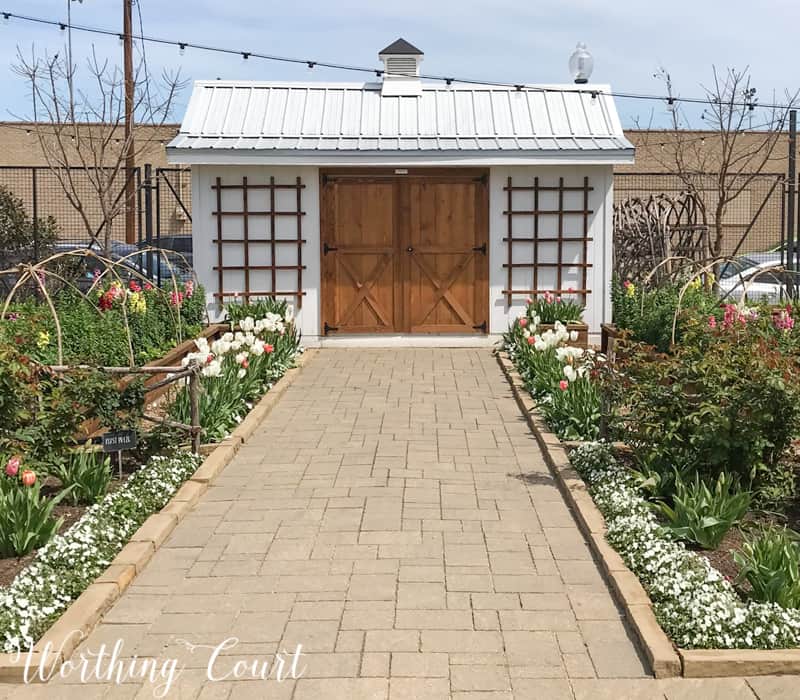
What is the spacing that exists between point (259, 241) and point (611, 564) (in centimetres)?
962

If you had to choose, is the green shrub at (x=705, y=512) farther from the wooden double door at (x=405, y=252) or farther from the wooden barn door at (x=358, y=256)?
the wooden barn door at (x=358, y=256)

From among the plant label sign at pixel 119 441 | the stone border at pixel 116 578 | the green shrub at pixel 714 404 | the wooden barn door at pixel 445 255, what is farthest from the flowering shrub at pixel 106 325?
the green shrub at pixel 714 404

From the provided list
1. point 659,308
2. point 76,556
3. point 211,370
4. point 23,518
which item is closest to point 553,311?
point 659,308

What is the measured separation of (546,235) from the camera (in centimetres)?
1402

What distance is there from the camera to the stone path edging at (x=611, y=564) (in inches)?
161

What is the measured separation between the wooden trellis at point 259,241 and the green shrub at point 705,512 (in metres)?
8.89

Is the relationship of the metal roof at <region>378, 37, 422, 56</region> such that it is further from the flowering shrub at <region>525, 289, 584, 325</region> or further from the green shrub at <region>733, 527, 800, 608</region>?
the green shrub at <region>733, 527, 800, 608</region>

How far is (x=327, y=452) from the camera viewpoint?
786cm

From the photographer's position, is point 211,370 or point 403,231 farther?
point 403,231

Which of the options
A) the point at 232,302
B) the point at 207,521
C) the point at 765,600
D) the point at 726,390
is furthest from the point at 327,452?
the point at 232,302

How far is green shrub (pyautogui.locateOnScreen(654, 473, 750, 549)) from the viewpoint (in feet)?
17.6

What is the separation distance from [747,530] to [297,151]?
912 centimetres

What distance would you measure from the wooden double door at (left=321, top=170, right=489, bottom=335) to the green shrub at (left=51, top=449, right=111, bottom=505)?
25.5 feet

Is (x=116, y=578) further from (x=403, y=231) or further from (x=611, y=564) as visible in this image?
(x=403, y=231)
